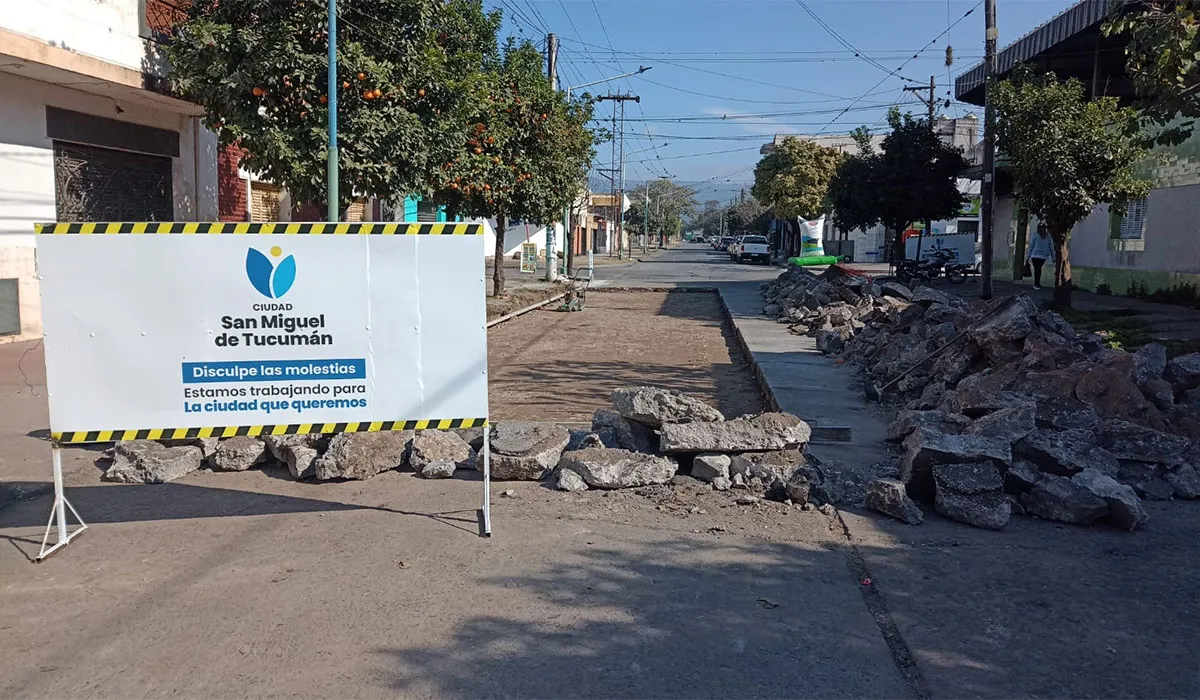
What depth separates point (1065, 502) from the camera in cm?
576

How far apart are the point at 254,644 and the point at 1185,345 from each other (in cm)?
1207

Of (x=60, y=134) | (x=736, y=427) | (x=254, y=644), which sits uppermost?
(x=60, y=134)

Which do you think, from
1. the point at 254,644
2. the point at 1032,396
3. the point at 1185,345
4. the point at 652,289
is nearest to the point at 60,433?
the point at 254,644

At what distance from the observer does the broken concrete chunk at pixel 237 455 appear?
6891 mm

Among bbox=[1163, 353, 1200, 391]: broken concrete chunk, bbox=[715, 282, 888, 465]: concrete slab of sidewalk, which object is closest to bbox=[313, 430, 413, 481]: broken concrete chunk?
bbox=[715, 282, 888, 465]: concrete slab of sidewalk

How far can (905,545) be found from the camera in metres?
5.39

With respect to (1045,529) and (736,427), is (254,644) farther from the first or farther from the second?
(1045,529)

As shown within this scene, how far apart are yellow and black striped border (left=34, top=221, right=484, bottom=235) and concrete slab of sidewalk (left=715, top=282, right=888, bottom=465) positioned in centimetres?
366

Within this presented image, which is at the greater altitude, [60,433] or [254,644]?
[60,433]

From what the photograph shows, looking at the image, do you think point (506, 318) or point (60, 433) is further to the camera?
point (506, 318)

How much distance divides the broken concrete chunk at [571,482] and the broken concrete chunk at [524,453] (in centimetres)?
28

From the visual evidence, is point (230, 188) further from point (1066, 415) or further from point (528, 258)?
point (1066, 415)

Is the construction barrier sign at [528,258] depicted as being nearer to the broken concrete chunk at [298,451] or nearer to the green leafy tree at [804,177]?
the broken concrete chunk at [298,451]

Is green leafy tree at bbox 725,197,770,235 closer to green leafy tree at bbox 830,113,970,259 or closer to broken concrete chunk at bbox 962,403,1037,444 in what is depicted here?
green leafy tree at bbox 830,113,970,259
